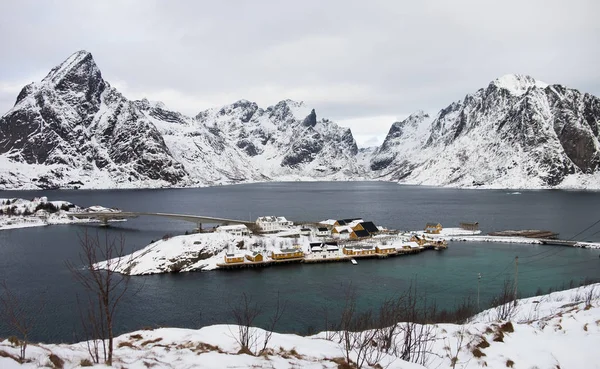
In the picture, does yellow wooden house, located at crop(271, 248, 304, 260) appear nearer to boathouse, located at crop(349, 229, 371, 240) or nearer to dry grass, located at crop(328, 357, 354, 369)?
boathouse, located at crop(349, 229, 371, 240)

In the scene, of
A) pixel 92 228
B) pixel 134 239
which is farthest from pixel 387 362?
pixel 92 228

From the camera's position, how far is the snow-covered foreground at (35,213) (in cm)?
9638

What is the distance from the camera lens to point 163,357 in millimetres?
11867

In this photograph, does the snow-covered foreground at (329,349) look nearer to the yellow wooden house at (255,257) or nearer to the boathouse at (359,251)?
the yellow wooden house at (255,257)

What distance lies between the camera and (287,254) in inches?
2341

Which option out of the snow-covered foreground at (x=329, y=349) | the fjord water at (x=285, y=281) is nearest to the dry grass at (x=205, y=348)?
the snow-covered foreground at (x=329, y=349)

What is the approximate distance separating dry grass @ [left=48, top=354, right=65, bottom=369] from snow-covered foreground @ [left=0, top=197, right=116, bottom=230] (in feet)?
325

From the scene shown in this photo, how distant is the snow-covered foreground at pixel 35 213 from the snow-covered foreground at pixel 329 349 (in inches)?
3858

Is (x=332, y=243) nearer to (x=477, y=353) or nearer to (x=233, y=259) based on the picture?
(x=233, y=259)

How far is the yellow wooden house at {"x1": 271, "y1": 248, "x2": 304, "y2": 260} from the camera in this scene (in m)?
58.9

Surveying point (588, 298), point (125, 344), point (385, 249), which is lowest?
point (385, 249)

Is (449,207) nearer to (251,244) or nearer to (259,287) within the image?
(251,244)

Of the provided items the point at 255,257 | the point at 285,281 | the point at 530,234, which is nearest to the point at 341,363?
the point at 285,281

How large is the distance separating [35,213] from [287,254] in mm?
82740
